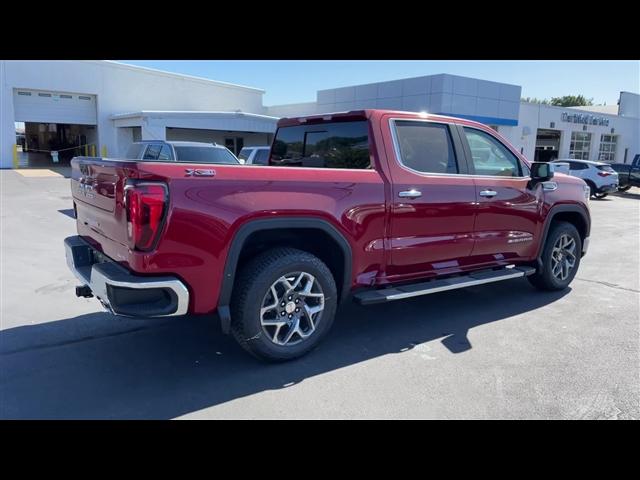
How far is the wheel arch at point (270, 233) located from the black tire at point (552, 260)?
9.88ft

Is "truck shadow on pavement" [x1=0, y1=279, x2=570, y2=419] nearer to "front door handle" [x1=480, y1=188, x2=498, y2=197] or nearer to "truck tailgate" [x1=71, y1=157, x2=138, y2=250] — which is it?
"truck tailgate" [x1=71, y1=157, x2=138, y2=250]

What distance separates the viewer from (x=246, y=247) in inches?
148

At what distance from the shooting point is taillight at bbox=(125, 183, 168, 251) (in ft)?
9.96

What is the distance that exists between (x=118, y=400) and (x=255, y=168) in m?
1.85

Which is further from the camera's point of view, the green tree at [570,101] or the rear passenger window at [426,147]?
the green tree at [570,101]

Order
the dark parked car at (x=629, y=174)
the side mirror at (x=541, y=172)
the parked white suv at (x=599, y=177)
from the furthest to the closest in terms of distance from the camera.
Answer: the dark parked car at (x=629, y=174)
the parked white suv at (x=599, y=177)
the side mirror at (x=541, y=172)

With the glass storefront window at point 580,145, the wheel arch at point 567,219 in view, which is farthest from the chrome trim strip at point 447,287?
the glass storefront window at point 580,145

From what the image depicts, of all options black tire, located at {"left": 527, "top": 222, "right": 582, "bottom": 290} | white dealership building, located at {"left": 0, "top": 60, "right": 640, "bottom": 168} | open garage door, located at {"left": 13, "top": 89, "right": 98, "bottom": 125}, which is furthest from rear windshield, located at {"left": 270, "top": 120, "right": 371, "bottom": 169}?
open garage door, located at {"left": 13, "top": 89, "right": 98, "bottom": 125}

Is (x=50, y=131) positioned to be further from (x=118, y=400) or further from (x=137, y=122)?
(x=118, y=400)

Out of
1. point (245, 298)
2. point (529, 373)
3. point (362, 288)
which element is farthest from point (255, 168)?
point (529, 373)

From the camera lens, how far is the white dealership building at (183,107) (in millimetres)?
26000

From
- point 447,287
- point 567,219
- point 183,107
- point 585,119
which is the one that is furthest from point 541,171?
point 585,119

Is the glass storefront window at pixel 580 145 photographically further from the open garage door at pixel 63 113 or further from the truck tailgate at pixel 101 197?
the truck tailgate at pixel 101 197

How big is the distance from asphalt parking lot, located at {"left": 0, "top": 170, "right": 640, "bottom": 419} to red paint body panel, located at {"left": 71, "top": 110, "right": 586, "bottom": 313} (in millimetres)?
618
